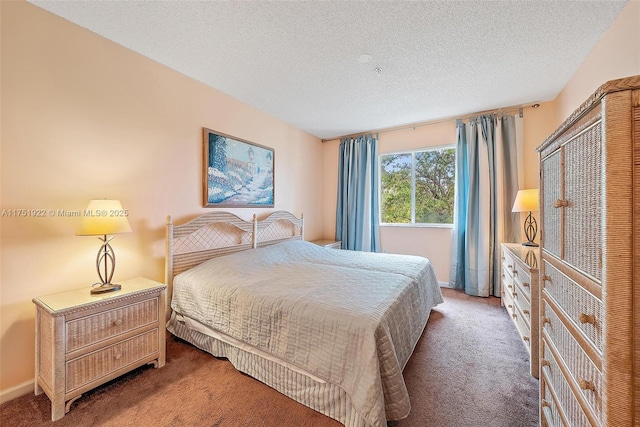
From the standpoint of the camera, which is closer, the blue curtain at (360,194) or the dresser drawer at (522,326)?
the dresser drawer at (522,326)

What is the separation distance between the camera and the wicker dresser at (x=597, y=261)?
631mm

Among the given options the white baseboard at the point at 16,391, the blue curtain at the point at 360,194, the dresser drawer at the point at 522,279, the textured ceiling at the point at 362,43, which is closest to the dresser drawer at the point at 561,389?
the dresser drawer at the point at 522,279

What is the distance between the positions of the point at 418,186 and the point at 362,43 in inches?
106

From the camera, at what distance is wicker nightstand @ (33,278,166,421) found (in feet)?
4.94

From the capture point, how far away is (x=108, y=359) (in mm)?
1708

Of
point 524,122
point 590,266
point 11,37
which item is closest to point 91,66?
point 11,37

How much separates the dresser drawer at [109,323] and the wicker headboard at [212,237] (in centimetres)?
49

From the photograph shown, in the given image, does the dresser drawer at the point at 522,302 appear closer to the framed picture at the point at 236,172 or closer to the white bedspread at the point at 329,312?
the white bedspread at the point at 329,312

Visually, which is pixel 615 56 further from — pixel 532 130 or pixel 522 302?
pixel 522 302

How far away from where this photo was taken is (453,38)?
2021mm

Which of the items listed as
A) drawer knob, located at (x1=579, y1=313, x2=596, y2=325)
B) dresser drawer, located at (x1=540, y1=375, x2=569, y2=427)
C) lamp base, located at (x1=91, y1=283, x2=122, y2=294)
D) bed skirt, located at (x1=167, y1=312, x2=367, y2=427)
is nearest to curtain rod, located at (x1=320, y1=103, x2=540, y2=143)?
dresser drawer, located at (x1=540, y1=375, x2=569, y2=427)

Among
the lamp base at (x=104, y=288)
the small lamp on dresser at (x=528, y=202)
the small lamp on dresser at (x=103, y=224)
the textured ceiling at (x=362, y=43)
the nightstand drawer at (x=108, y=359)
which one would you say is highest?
the textured ceiling at (x=362, y=43)

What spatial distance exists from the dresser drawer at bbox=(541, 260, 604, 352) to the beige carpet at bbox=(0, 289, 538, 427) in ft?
3.16

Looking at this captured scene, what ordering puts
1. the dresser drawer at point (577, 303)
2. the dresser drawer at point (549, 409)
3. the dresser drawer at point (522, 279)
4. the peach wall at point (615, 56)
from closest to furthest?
the dresser drawer at point (577, 303), the dresser drawer at point (549, 409), the peach wall at point (615, 56), the dresser drawer at point (522, 279)
